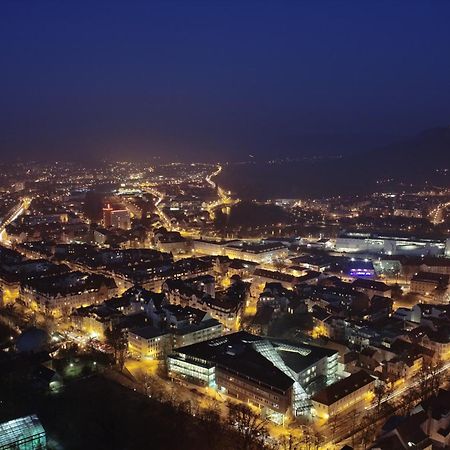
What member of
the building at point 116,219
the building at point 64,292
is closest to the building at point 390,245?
the building at point 64,292

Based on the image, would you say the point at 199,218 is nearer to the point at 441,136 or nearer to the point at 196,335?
the point at 196,335

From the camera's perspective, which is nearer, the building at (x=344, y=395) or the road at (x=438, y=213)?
the building at (x=344, y=395)

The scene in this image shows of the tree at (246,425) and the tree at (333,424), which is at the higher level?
the tree at (246,425)

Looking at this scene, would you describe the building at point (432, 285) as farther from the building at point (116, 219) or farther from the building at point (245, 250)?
the building at point (116, 219)

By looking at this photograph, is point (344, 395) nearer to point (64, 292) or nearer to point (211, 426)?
point (211, 426)

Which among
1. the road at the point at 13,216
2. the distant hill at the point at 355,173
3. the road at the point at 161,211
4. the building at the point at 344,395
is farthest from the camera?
the distant hill at the point at 355,173

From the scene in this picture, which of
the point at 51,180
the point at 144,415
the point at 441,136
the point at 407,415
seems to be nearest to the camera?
the point at 407,415

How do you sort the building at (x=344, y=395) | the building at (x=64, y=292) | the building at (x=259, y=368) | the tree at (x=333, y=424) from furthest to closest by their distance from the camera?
the building at (x=64, y=292)
the building at (x=259, y=368)
the building at (x=344, y=395)
the tree at (x=333, y=424)

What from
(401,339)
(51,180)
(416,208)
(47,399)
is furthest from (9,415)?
(51,180)
